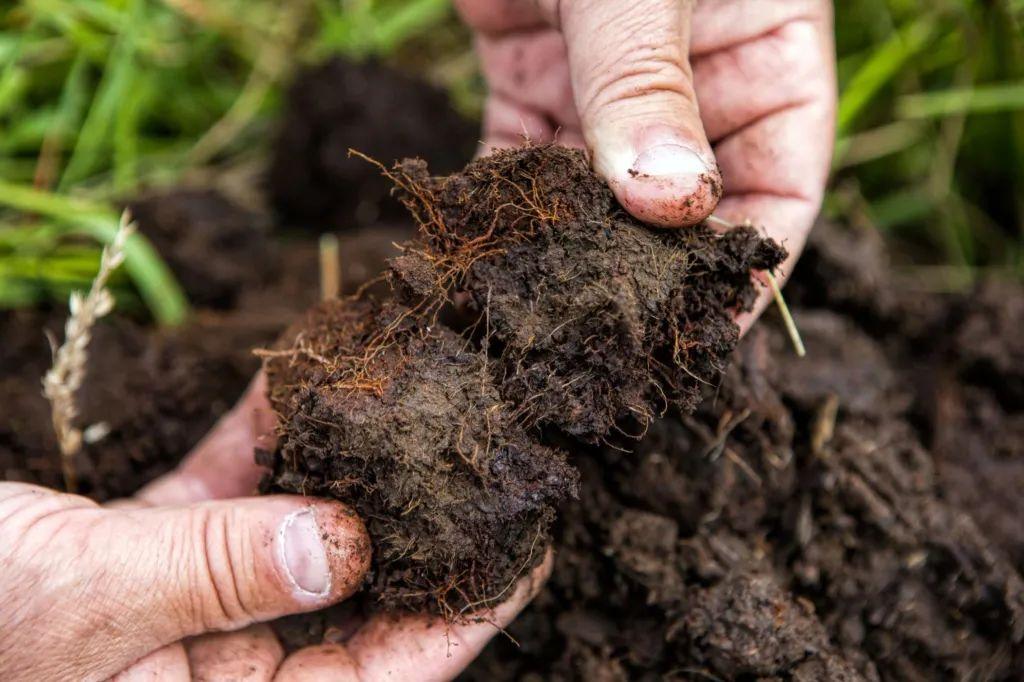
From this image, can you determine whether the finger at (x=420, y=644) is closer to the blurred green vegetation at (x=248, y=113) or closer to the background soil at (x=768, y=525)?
the background soil at (x=768, y=525)

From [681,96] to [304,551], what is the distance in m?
1.02

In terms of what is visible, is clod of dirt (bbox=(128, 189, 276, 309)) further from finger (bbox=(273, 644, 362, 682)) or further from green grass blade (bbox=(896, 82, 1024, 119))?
green grass blade (bbox=(896, 82, 1024, 119))

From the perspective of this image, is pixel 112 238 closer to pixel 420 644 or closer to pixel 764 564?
pixel 420 644

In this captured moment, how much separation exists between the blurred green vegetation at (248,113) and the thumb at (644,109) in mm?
1227

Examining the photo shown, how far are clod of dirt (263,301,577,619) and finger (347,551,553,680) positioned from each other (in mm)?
67

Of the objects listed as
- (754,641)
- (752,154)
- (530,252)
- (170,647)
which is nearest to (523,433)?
(530,252)

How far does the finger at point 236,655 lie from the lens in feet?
4.71

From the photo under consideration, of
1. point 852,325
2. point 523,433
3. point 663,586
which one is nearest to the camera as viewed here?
point 523,433

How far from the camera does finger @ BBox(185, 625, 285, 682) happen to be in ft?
4.71

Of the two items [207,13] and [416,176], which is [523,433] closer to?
[416,176]

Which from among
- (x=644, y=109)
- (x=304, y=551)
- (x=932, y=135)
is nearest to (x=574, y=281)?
(x=644, y=109)

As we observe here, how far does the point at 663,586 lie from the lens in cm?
159

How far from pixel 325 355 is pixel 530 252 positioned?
16.1 inches

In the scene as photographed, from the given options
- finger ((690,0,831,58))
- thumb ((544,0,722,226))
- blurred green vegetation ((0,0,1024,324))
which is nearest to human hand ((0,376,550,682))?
thumb ((544,0,722,226))
